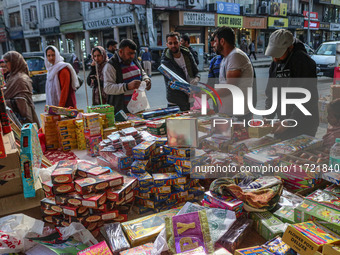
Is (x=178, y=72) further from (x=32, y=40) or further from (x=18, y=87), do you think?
(x=32, y=40)

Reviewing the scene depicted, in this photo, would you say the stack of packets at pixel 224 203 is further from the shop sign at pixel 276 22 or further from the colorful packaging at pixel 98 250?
the shop sign at pixel 276 22

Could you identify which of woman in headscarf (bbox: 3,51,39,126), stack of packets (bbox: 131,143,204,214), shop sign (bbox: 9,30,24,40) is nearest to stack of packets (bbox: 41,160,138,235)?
stack of packets (bbox: 131,143,204,214)

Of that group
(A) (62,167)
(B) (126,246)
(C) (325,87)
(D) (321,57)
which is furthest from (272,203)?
(D) (321,57)

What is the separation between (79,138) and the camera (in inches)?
122

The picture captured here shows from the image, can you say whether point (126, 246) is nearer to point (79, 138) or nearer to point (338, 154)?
point (338, 154)

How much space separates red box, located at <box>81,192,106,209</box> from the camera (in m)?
1.68

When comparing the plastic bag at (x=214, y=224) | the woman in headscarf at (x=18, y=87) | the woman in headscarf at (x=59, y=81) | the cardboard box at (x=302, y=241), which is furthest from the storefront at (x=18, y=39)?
the cardboard box at (x=302, y=241)

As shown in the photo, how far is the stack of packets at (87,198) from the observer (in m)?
1.72

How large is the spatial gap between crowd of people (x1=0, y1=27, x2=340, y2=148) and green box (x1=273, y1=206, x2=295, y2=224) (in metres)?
1.03

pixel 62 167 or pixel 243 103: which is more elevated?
pixel 243 103

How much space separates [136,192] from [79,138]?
1.37 m

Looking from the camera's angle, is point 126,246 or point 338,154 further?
point 338,154

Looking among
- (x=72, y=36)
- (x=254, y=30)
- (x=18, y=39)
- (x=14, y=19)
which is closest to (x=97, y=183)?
(x=72, y=36)

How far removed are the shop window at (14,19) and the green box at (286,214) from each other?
35.8 metres
